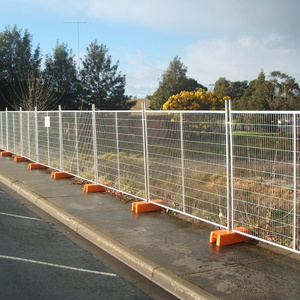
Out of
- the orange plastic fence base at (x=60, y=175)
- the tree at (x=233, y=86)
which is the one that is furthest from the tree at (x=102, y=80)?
the orange plastic fence base at (x=60, y=175)

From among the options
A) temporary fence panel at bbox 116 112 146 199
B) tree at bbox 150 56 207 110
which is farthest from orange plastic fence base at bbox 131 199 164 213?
tree at bbox 150 56 207 110

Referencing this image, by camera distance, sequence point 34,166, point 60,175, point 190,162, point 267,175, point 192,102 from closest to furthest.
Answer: point 267,175
point 190,162
point 60,175
point 34,166
point 192,102

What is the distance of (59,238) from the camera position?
6805mm

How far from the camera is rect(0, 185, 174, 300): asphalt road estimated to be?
15.2 feet

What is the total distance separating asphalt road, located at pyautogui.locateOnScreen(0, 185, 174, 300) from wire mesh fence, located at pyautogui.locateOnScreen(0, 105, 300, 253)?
1.84 meters

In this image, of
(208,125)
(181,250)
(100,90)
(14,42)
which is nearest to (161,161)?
(208,125)

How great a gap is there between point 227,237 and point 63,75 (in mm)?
35242

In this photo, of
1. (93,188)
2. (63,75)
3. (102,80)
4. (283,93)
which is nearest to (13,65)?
(63,75)

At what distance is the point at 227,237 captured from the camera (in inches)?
237

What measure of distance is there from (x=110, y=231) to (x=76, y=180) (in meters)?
5.21

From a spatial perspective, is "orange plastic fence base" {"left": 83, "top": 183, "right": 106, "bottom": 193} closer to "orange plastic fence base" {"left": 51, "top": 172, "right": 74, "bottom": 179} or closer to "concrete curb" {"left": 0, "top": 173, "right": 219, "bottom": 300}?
"concrete curb" {"left": 0, "top": 173, "right": 219, "bottom": 300}

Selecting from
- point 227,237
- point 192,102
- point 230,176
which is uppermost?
point 192,102

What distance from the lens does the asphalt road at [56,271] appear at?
15.2 ft

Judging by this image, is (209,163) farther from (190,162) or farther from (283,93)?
(283,93)
